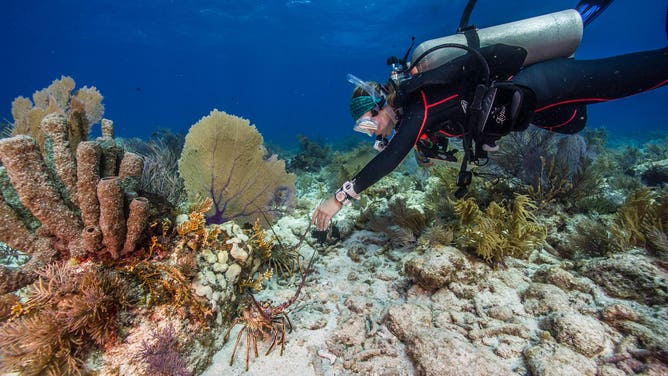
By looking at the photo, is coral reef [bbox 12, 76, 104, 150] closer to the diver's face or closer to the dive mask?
the dive mask

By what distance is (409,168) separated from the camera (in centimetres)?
864

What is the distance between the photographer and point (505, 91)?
3.06 metres

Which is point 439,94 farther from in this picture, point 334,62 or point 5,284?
point 334,62

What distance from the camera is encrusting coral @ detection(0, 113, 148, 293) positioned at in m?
2.20

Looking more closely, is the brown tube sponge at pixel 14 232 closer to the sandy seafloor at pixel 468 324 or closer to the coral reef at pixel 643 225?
the sandy seafloor at pixel 468 324

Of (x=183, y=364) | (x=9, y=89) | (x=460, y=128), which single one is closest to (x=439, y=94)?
(x=460, y=128)

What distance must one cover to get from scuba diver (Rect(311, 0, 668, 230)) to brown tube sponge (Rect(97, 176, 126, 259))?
172 cm

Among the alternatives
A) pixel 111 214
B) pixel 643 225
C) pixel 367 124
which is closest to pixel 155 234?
pixel 111 214

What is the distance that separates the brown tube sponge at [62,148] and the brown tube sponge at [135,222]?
2.27 feet

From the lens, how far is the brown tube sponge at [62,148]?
235 centimetres

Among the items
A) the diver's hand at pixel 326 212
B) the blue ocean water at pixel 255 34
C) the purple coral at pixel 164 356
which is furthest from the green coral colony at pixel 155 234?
the blue ocean water at pixel 255 34

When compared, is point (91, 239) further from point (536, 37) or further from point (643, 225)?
point (643, 225)

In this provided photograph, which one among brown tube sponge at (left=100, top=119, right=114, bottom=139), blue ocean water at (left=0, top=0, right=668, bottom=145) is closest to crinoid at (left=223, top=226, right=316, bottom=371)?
brown tube sponge at (left=100, top=119, right=114, bottom=139)

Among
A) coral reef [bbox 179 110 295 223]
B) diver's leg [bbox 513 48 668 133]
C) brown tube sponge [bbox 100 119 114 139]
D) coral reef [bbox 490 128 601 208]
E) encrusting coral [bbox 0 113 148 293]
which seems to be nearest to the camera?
encrusting coral [bbox 0 113 148 293]
